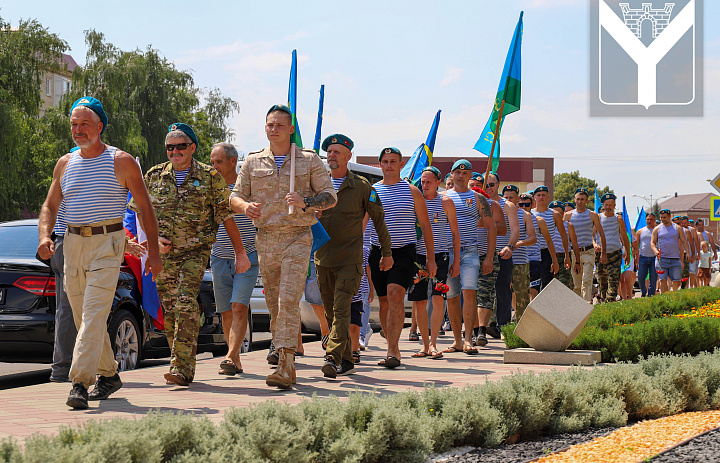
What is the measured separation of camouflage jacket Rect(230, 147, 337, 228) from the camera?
6.76 metres

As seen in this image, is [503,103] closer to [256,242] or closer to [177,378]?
[256,242]

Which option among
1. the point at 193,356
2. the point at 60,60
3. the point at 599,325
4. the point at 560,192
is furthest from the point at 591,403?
the point at 560,192

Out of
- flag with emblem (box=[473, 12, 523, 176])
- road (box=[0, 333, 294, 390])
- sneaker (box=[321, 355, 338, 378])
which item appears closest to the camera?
sneaker (box=[321, 355, 338, 378])

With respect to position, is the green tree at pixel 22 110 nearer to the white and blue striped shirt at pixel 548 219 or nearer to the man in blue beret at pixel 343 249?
the white and blue striped shirt at pixel 548 219

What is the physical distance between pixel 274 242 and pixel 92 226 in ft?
4.67

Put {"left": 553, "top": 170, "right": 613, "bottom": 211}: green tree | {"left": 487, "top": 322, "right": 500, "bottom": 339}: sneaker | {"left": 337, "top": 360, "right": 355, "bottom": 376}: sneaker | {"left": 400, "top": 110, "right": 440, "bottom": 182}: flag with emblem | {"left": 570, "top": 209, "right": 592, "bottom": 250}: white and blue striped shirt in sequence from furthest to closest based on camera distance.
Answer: {"left": 553, "top": 170, "right": 613, "bottom": 211}: green tree, {"left": 570, "top": 209, "right": 592, "bottom": 250}: white and blue striped shirt, {"left": 400, "top": 110, "right": 440, "bottom": 182}: flag with emblem, {"left": 487, "top": 322, "right": 500, "bottom": 339}: sneaker, {"left": 337, "top": 360, "right": 355, "bottom": 376}: sneaker

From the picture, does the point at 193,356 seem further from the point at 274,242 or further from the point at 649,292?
the point at 649,292

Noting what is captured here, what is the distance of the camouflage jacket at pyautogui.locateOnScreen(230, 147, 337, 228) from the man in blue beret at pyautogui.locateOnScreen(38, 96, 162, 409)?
0.95m

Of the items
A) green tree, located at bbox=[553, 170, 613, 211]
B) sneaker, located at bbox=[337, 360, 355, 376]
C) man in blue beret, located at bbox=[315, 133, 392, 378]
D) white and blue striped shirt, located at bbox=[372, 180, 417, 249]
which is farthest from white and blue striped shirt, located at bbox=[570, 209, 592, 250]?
green tree, located at bbox=[553, 170, 613, 211]

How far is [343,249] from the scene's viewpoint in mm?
7664

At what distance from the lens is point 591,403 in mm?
5840

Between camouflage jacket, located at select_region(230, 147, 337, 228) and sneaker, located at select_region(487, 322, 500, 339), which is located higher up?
camouflage jacket, located at select_region(230, 147, 337, 228)

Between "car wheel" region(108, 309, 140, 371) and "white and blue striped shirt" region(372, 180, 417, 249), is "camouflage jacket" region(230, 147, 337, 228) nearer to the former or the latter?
"white and blue striped shirt" region(372, 180, 417, 249)

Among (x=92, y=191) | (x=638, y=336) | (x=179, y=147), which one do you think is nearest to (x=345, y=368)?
(x=179, y=147)
